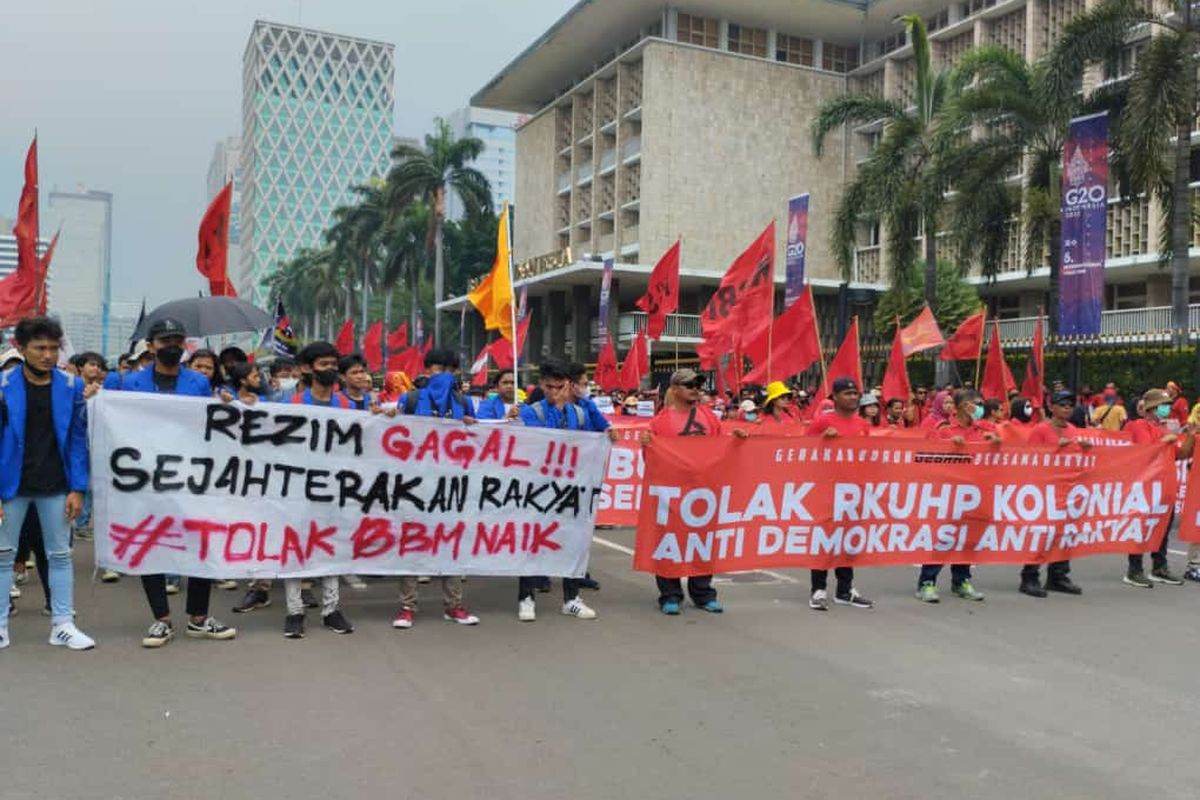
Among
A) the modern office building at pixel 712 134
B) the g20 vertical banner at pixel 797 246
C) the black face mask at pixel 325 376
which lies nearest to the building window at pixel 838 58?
the modern office building at pixel 712 134

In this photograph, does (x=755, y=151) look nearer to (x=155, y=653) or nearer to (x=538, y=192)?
(x=538, y=192)

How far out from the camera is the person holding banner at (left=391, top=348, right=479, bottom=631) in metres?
→ 6.60

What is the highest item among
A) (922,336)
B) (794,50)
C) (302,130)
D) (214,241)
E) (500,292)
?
(302,130)

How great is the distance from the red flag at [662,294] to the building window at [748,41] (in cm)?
3605

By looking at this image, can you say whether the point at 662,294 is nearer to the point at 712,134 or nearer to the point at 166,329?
the point at 166,329

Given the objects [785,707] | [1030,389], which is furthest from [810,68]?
[785,707]

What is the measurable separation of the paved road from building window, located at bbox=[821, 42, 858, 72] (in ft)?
158

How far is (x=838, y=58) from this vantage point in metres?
51.6

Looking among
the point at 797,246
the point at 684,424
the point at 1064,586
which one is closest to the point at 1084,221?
the point at 797,246

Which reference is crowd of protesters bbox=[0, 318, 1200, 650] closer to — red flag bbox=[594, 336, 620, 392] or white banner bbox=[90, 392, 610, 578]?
white banner bbox=[90, 392, 610, 578]

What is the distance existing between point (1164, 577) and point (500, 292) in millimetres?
6201

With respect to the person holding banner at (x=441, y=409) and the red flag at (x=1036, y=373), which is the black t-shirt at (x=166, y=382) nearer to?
the person holding banner at (x=441, y=409)

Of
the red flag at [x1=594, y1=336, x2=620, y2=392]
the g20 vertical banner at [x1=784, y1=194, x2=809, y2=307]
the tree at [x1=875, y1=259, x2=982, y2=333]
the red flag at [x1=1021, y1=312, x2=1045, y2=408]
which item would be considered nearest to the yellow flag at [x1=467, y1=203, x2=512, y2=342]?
the red flag at [x1=1021, y1=312, x2=1045, y2=408]

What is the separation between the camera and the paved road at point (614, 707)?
3.99 metres
